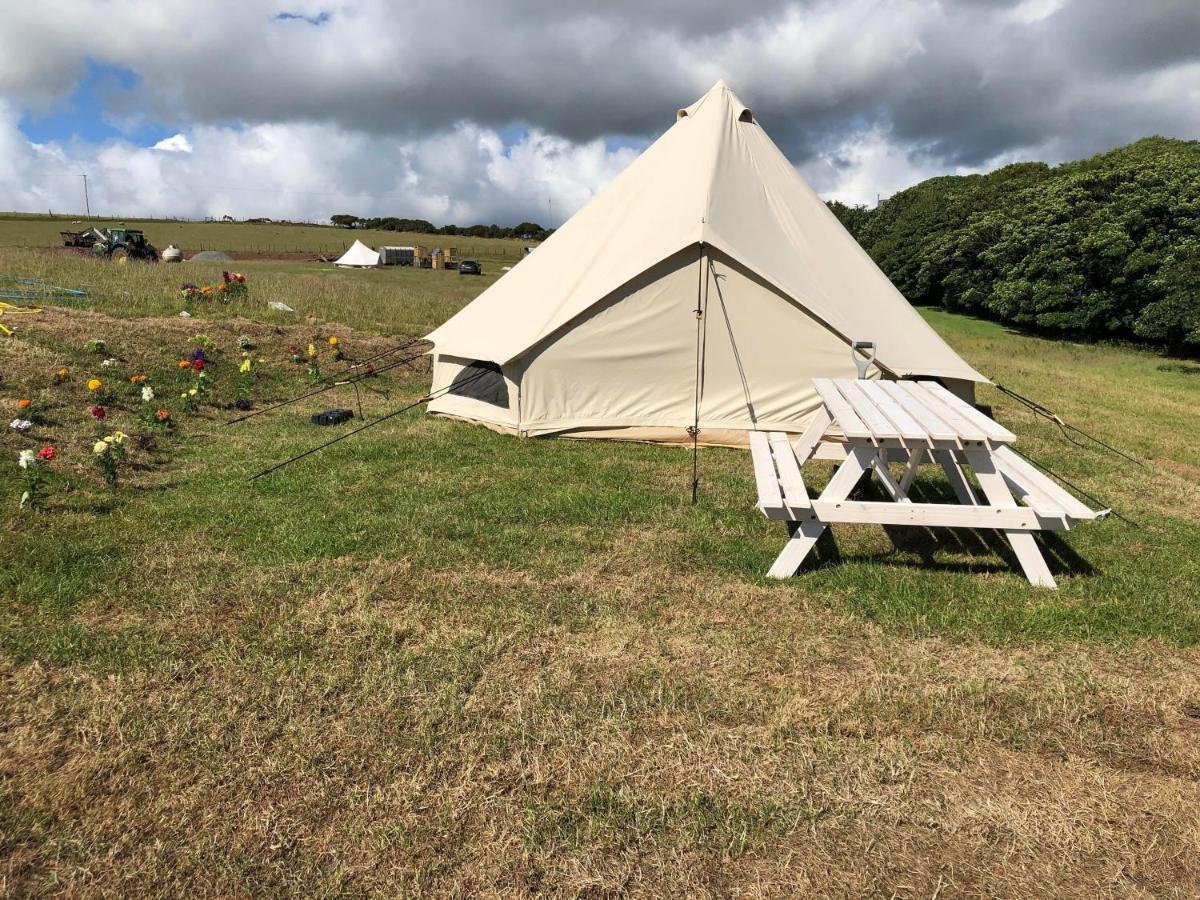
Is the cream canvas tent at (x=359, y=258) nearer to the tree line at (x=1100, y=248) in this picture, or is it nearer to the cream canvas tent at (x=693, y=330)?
the tree line at (x=1100, y=248)

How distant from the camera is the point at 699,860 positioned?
212cm

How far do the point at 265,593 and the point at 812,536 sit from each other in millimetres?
2911

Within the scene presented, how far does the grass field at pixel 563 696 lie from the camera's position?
6.99 feet

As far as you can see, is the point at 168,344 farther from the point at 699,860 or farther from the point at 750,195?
the point at 699,860

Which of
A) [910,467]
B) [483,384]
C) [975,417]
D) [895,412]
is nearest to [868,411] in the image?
[895,412]

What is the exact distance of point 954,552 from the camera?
4.44 meters

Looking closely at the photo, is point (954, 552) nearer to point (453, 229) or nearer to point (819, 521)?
point (819, 521)

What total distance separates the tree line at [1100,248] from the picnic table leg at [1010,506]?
1637cm

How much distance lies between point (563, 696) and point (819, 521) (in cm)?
175

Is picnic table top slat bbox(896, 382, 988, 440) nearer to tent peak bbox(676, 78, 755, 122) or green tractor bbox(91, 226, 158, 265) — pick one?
tent peak bbox(676, 78, 755, 122)

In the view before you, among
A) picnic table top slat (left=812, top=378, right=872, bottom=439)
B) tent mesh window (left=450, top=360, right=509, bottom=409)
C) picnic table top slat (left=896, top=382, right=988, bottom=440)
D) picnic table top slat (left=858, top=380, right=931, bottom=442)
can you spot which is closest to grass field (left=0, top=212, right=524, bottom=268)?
tent mesh window (left=450, top=360, right=509, bottom=409)

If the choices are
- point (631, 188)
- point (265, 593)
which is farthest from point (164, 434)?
point (631, 188)

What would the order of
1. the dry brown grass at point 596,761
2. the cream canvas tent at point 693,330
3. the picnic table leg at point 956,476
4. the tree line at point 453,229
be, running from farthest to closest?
the tree line at point 453,229
the cream canvas tent at point 693,330
the picnic table leg at point 956,476
the dry brown grass at point 596,761

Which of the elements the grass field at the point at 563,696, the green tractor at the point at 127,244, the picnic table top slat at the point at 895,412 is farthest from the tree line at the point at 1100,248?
the green tractor at the point at 127,244
